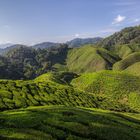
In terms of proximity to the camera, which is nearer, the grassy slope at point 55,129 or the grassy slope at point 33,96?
the grassy slope at point 55,129

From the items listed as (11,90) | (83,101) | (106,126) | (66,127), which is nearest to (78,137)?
(66,127)

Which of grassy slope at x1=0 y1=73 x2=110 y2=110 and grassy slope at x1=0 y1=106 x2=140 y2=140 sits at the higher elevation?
grassy slope at x1=0 y1=106 x2=140 y2=140

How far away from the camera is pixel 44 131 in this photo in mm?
37531

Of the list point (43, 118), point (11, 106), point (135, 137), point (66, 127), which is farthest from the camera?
point (11, 106)

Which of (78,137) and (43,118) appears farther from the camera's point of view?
(43,118)

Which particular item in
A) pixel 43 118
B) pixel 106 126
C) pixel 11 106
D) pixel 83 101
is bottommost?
pixel 83 101

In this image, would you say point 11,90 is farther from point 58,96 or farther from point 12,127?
point 12,127

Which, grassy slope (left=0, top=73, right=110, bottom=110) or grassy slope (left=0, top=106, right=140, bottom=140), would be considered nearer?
grassy slope (left=0, top=106, right=140, bottom=140)

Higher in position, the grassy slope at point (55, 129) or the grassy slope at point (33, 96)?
the grassy slope at point (55, 129)

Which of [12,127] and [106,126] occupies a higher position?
[12,127]

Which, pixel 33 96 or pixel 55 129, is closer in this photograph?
pixel 55 129

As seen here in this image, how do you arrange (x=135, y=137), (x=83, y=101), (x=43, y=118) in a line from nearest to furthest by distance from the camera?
1. (x=43, y=118)
2. (x=135, y=137)
3. (x=83, y=101)

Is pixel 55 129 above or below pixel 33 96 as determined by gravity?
above

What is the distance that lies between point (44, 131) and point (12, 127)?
3.96 meters
